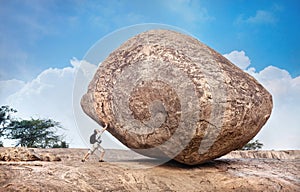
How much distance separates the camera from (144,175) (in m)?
6.24

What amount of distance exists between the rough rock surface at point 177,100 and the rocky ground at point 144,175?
415 millimetres

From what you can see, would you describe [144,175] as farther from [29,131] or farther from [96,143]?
[29,131]

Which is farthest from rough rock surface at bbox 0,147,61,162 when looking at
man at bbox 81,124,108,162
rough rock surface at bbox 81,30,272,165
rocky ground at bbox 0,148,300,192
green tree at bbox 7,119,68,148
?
green tree at bbox 7,119,68,148

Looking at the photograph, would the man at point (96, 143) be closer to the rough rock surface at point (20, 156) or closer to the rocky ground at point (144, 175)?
the rocky ground at point (144, 175)

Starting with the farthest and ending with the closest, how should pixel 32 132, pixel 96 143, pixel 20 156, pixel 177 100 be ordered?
pixel 32 132, pixel 96 143, pixel 20 156, pixel 177 100

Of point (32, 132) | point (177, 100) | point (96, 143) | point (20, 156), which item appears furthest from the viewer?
point (32, 132)

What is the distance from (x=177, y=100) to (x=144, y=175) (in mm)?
1533

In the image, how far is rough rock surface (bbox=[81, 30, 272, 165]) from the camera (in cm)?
620

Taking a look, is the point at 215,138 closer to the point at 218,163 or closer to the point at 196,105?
the point at 196,105

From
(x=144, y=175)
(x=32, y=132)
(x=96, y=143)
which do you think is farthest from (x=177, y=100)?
(x=32, y=132)

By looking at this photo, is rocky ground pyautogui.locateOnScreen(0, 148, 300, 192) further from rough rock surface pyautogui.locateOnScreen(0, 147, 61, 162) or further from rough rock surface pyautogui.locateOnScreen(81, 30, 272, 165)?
rough rock surface pyautogui.locateOnScreen(81, 30, 272, 165)

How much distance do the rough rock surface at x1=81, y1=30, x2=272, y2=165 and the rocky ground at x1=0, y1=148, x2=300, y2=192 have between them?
415 mm

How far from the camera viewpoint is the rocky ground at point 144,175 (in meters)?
5.21

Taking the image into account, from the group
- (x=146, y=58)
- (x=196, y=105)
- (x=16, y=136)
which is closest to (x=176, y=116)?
(x=196, y=105)
